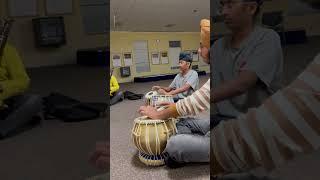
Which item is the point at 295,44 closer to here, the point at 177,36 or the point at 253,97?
the point at 253,97

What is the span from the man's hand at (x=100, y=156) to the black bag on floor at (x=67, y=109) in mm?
53

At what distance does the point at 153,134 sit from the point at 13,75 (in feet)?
5.62

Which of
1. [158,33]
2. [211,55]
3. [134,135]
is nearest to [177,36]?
[158,33]

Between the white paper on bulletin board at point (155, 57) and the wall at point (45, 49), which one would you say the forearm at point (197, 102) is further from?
the white paper on bulletin board at point (155, 57)

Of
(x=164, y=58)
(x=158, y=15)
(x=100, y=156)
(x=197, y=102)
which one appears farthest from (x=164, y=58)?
(x=100, y=156)

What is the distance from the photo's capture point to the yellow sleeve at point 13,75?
0.45m

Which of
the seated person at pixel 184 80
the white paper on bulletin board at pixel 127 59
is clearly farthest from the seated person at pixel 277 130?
the white paper on bulletin board at pixel 127 59

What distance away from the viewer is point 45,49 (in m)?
0.45

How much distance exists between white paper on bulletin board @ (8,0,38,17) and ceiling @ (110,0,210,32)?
3182mm

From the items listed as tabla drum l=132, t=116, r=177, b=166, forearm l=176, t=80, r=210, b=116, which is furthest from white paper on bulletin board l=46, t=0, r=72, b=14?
tabla drum l=132, t=116, r=177, b=166

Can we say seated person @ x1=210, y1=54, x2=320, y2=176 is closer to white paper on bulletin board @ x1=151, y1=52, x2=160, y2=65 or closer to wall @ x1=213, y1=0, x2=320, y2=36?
wall @ x1=213, y1=0, x2=320, y2=36

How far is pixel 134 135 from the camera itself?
225cm

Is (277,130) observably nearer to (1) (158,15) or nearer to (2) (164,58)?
(1) (158,15)

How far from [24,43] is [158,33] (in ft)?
16.7
